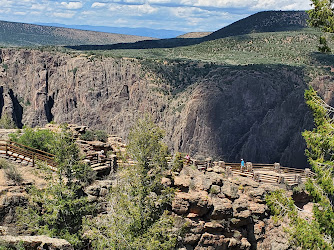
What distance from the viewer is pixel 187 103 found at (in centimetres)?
5781

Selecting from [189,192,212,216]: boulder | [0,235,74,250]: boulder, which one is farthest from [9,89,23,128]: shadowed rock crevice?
[0,235,74,250]: boulder

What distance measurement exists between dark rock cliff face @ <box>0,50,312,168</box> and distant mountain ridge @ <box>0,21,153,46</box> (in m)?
69.3

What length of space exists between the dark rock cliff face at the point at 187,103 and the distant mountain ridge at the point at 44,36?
69310 millimetres

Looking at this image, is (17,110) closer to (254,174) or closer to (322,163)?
(254,174)

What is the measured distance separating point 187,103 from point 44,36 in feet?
418

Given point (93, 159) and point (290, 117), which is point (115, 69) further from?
point (93, 159)

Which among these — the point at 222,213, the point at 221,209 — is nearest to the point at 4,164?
the point at 221,209

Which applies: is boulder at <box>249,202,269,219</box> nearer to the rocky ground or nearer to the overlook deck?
the rocky ground

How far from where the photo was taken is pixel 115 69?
2758 inches

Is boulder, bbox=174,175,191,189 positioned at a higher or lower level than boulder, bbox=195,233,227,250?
higher

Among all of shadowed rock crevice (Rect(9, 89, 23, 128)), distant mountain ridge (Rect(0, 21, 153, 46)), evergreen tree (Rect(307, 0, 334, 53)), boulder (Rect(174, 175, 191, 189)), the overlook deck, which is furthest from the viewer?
distant mountain ridge (Rect(0, 21, 153, 46))

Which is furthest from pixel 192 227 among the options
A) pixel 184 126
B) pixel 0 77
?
pixel 0 77

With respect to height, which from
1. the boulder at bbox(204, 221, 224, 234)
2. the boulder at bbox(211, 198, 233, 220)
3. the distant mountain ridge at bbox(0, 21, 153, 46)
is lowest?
the boulder at bbox(204, 221, 224, 234)

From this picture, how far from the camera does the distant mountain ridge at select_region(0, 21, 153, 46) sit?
150 meters
